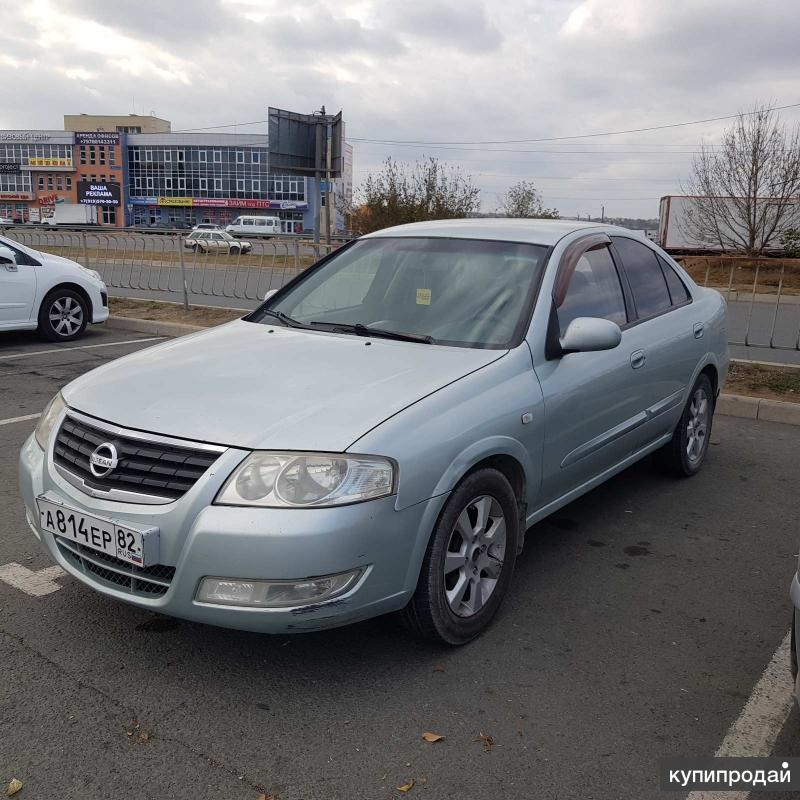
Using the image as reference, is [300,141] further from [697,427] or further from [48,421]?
[48,421]

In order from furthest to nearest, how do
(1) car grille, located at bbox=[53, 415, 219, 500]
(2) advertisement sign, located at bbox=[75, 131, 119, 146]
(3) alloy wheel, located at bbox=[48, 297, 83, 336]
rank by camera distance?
(2) advertisement sign, located at bbox=[75, 131, 119, 146], (3) alloy wheel, located at bbox=[48, 297, 83, 336], (1) car grille, located at bbox=[53, 415, 219, 500]

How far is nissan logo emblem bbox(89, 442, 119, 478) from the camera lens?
2893 millimetres

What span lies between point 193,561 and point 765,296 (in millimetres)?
16222

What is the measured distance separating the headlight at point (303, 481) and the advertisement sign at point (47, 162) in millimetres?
112389

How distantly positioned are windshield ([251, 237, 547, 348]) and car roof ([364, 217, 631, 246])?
70 millimetres

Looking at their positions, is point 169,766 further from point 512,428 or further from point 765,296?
point 765,296

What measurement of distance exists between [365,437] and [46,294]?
8653 mm

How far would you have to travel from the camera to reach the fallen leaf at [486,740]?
2637 mm

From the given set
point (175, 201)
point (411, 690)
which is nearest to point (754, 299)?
point (411, 690)

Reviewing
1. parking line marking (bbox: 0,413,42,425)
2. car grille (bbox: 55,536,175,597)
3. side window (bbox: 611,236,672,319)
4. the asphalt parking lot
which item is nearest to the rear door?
side window (bbox: 611,236,672,319)

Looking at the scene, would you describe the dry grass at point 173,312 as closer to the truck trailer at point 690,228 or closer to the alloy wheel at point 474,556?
the alloy wheel at point 474,556

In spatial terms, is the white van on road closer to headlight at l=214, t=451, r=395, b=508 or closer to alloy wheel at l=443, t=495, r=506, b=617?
alloy wheel at l=443, t=495, r=506, b=617

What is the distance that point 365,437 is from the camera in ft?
9.21

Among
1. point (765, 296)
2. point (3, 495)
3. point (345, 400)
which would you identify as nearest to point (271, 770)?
point (345, 400)
